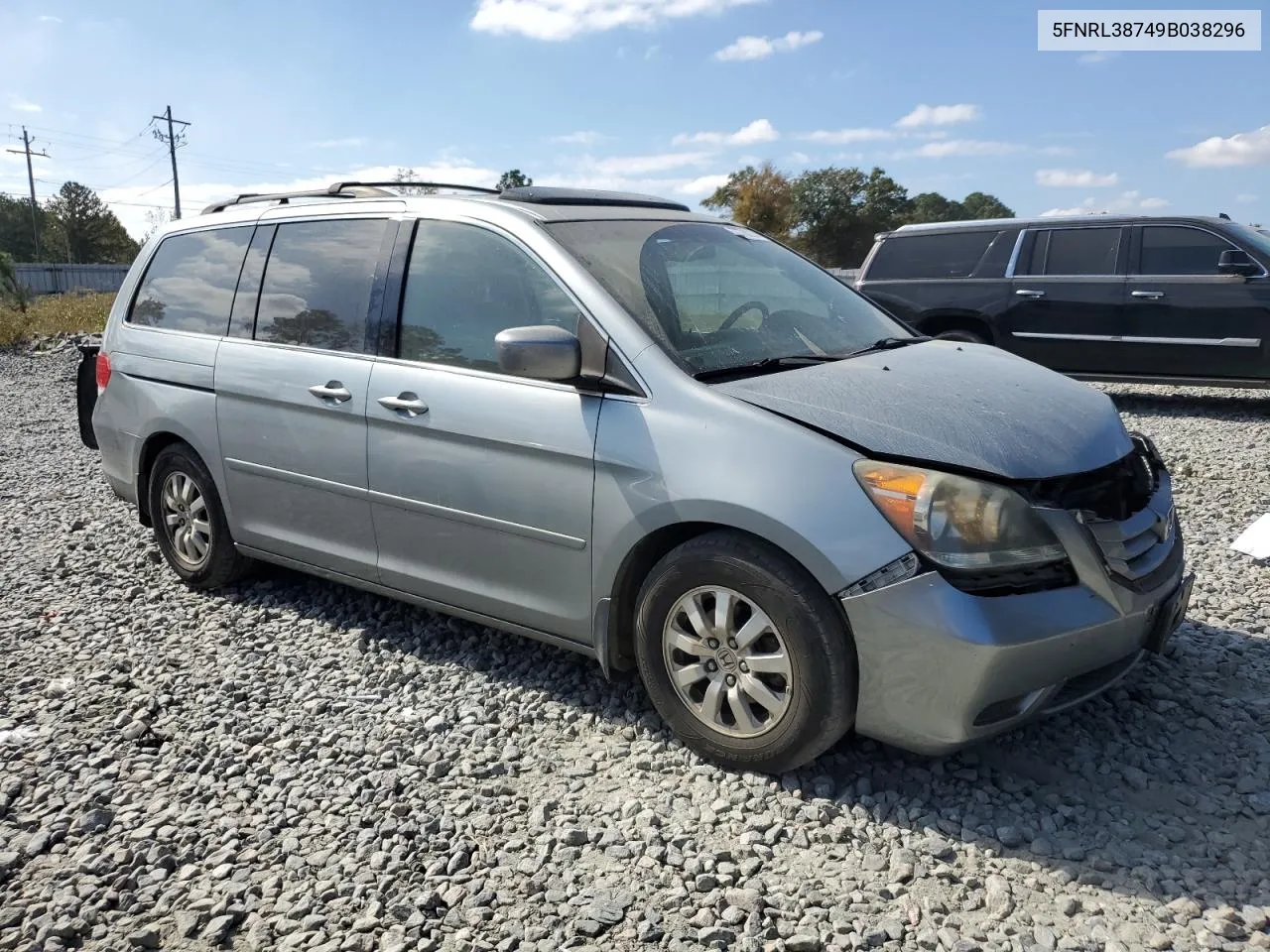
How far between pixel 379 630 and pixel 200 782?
131 centimetres

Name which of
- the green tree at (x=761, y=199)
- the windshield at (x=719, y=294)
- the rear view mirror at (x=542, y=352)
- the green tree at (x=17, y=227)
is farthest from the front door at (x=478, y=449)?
the green tree at (x=17, y=227)

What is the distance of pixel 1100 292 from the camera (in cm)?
982

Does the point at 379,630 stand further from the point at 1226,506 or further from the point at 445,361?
the point at 1226,506

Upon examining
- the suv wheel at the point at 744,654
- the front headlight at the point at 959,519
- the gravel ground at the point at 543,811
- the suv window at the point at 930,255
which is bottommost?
the gravel ground at the point at 543,811

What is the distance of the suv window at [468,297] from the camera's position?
11.9 feet

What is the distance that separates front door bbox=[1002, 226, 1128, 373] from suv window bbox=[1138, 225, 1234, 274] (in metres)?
0.25

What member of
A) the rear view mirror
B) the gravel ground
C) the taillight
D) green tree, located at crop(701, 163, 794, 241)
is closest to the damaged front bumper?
the gravel ground

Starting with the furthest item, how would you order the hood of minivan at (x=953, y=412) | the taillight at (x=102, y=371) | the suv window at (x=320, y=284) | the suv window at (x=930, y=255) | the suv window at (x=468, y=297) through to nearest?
the suv window at (x=930, y=255) → the taillight at (x=102, y=371) → the suv window at (x=320, y=284) → the suv window at (x=468, y=297) → the hood of minivan at (x=953, y=412)

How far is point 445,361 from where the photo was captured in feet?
12.5

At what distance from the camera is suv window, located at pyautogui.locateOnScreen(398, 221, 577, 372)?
11.9 ft

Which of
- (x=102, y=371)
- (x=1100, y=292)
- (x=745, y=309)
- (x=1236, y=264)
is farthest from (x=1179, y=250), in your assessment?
(x=102, y=371)

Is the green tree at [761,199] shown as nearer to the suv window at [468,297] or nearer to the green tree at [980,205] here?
the green tree at [980,205]

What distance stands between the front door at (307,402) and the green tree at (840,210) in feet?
190

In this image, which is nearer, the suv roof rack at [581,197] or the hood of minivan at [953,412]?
the hood of minivan at [953,412]
